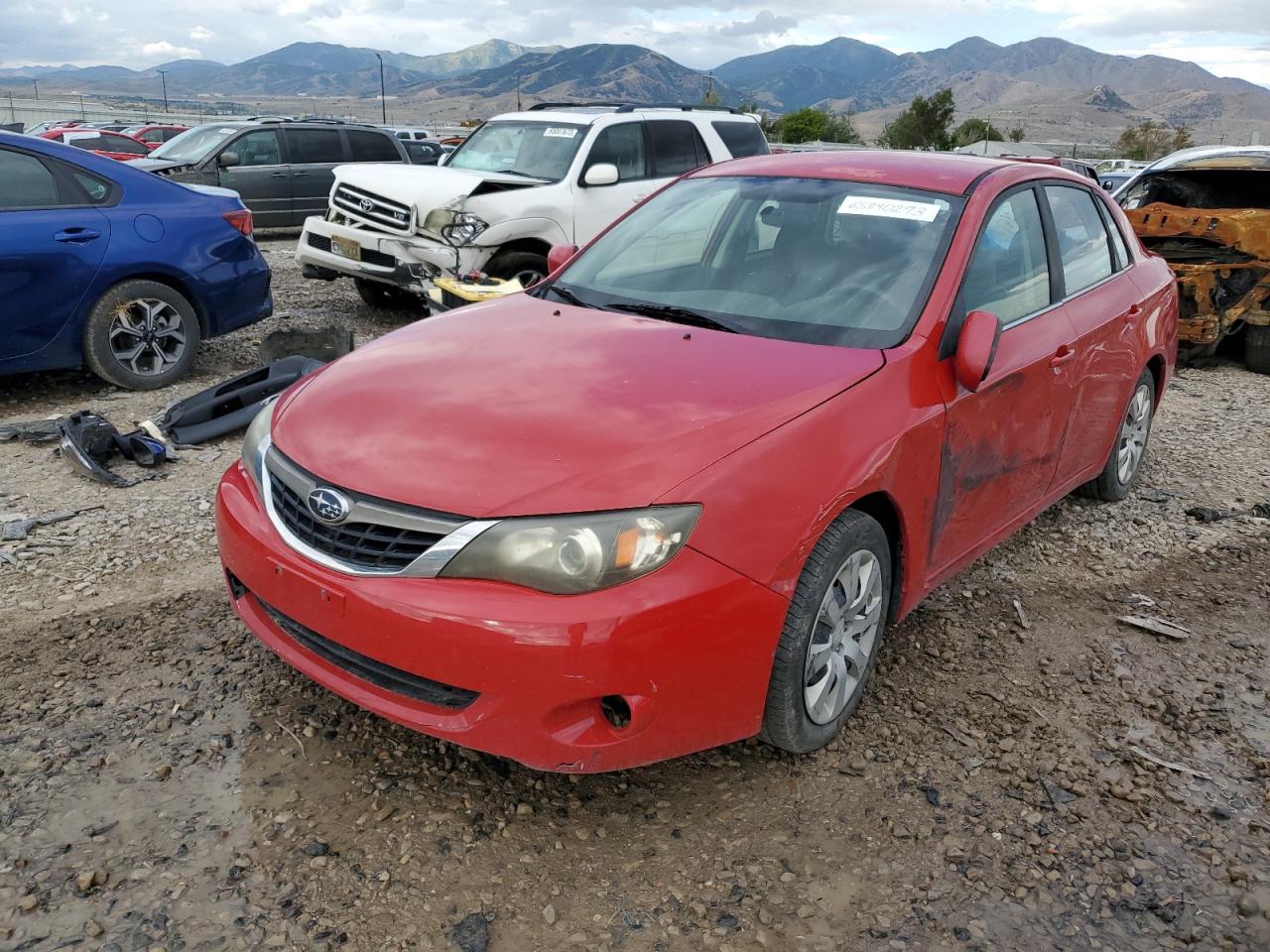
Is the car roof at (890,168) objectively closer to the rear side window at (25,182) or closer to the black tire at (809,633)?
the black tire at (809,633)

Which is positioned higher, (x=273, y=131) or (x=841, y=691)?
(x=273, y=131)

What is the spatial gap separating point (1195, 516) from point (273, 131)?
1240 cm

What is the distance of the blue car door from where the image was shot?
560cm

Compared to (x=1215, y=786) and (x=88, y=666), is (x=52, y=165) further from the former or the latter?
(x=1215, y=786)

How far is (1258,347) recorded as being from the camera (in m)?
8.67

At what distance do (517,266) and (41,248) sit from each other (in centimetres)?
337

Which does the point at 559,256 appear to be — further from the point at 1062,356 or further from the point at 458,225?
the point at 458,225

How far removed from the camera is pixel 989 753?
10.1 feet

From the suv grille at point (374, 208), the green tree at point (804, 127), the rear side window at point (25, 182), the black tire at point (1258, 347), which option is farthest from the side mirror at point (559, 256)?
the green tree at point (804, 127)

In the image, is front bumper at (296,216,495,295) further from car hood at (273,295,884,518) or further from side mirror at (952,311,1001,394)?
side mirror at (952,311,1001,394)

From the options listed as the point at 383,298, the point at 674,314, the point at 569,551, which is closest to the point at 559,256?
the point at 674,314

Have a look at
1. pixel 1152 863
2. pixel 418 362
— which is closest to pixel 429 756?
pixel 418 362

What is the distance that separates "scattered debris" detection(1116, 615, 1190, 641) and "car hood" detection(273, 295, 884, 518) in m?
1.82

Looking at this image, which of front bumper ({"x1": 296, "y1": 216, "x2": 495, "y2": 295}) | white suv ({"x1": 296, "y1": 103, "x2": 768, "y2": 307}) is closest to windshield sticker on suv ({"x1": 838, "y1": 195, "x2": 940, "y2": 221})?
front bumper ({"x1": 296, "y1": 216, "x2": 495, "y2": 295})
